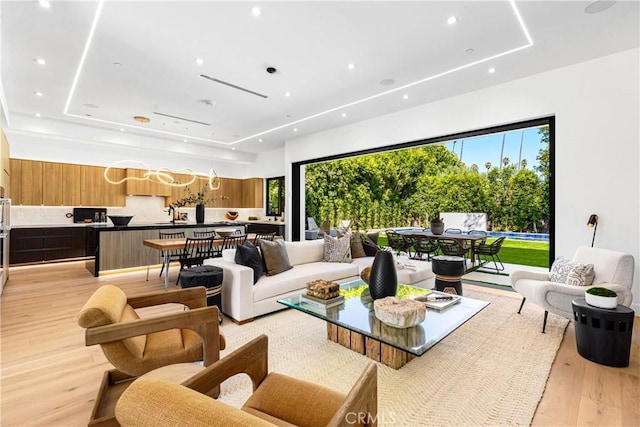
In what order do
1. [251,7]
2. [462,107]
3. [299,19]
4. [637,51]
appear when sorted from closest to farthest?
[251,7] < [299,19] < [637,51] < [462,107]

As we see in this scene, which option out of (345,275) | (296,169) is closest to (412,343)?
(345,275)

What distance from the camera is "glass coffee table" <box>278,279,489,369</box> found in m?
2.04

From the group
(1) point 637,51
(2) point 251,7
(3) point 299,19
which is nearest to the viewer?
(2) point 251,7

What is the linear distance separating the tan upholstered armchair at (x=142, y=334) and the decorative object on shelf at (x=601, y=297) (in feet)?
9.77

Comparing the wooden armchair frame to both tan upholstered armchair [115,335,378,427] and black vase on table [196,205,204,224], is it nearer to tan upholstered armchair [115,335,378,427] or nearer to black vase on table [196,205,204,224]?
tan upholstered armchair [115,335,378,427]

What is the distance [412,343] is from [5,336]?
12.3 feet

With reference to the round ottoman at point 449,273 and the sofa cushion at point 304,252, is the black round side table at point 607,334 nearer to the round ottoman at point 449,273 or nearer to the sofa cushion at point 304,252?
the round ottoman at point 449,273

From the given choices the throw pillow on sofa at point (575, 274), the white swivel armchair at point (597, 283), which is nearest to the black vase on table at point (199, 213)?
the white swivel armchair at point (597, 283)

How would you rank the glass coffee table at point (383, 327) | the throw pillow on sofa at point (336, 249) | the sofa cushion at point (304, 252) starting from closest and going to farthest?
1. the glass coffee table at point (383, 327)
2. the sofa cushion at point (304, 252)
3. the throw pillow on sofa at point (336, 249)

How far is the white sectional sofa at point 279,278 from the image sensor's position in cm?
325

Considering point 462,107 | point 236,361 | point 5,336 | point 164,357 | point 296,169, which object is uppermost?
point 462,107

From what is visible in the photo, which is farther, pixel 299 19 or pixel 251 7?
pixel 299 19

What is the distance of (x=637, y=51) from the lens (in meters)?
3.60

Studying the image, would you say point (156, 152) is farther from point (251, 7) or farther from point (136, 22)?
point (251, 7)
